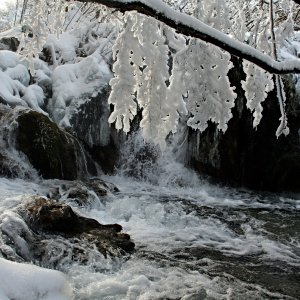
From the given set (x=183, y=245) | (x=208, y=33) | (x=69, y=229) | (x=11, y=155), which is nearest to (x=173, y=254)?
(x=183, y=245)

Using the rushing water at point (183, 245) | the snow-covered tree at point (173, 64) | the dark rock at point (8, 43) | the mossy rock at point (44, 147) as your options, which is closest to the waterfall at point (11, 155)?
the mossy rock at point (44, 147)

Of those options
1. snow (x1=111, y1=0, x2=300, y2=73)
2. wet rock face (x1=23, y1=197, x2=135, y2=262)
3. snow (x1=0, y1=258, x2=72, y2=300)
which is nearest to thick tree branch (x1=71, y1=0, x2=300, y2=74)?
snow (x1=111, y1=0, x2=300, y2=73)

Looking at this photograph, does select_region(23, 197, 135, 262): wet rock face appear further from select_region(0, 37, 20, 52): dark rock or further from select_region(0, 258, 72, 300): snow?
select_region(0, 37, 20, 52): dark rock

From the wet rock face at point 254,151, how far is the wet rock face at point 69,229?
5.64 m

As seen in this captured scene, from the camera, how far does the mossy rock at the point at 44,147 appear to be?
848cm

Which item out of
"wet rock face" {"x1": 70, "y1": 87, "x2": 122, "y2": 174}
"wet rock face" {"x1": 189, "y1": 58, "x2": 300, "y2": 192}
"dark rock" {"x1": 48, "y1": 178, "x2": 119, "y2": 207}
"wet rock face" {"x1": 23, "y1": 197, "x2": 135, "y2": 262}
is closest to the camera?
"wet rock face" {"x1": 23, "y1": 197, "x2": 135, "y2": 262}

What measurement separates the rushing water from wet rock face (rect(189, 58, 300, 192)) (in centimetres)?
110

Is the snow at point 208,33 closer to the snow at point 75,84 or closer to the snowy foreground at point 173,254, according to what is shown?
the snowy foreground at point 173,254

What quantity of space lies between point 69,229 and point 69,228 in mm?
16

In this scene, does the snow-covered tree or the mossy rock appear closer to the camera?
the snow-covered tree

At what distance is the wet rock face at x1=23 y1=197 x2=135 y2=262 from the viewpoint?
16.4 ft

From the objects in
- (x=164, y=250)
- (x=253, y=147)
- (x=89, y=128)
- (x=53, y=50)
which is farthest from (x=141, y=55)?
(x=53, y=50)

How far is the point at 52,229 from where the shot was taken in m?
5.12

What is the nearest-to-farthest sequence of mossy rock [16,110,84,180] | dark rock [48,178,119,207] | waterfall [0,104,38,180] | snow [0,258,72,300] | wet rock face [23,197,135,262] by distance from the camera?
snow [0,258,72,300]
wet rock face [23,197,135,262]
dark rock [48,178,119,207]
waterfall [0,104,38,180]
mossy rock [16,110,84,180]
